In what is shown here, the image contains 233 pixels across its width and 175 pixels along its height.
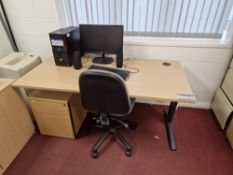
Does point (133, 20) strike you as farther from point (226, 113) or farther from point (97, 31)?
point (226, 113)

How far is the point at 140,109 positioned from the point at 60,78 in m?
1.21

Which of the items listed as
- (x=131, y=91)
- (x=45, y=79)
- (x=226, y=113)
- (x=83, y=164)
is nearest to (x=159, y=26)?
(x=131, y=91)

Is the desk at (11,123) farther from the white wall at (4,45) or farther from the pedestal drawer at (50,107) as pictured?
the white wall at (4,45)

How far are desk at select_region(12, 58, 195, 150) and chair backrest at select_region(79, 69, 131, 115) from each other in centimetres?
10

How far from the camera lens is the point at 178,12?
1763 mm

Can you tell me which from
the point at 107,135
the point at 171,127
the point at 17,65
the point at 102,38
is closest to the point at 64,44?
the point at 102,38

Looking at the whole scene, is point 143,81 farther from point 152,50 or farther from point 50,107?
point 50,107

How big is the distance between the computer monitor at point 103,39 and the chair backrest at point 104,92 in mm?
563

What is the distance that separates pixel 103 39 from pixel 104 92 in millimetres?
730

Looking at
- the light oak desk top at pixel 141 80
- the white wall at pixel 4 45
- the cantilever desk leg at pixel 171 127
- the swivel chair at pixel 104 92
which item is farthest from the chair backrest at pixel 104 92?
the white wall at pixel 4 45

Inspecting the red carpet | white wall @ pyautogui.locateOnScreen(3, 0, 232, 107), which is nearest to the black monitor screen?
white wall @ pyautogui.locateOnScreen(3, 0, 232, 107)

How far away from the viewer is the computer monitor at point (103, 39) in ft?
5.57

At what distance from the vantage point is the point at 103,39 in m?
1.75

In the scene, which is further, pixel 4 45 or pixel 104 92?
pixel 4 45
